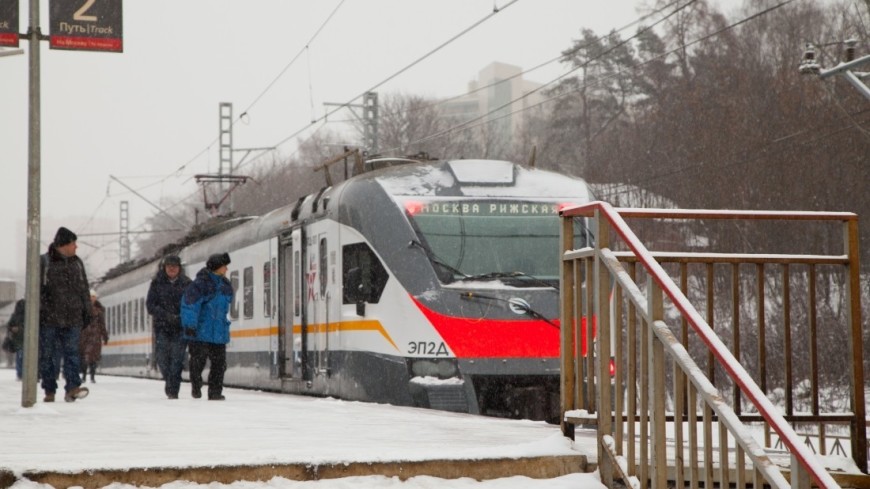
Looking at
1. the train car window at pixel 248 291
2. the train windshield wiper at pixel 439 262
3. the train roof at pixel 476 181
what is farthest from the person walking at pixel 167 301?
the train car window at pixel 248 291

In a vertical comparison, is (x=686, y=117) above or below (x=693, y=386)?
above

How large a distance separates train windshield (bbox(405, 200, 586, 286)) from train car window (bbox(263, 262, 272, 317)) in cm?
482

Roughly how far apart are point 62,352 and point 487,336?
419 cm

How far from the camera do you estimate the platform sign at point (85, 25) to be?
1019 centimetres

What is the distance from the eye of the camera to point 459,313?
1255 centimetres

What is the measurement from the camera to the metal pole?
986 centimetres

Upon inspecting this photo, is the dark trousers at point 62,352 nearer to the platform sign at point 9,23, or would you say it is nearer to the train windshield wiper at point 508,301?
the platform sign at point 9,23

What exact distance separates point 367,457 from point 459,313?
6443 mm

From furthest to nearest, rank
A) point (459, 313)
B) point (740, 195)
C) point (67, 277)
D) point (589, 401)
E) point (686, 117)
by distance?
point (686, 117), point (740, 195), point (459, 313), point (67, 277), point (589, 401)

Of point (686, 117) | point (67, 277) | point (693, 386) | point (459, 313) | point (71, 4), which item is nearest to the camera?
point (693, 386)

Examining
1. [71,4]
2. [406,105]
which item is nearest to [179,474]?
[71,4]

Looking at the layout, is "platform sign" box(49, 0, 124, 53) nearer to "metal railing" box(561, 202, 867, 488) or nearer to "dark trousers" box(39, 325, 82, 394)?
"dark trousers" box(39, 325, 82, 394)

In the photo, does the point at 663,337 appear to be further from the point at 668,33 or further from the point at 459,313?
the point at 668,33

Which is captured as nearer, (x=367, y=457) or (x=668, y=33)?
(x=367, y=457)
